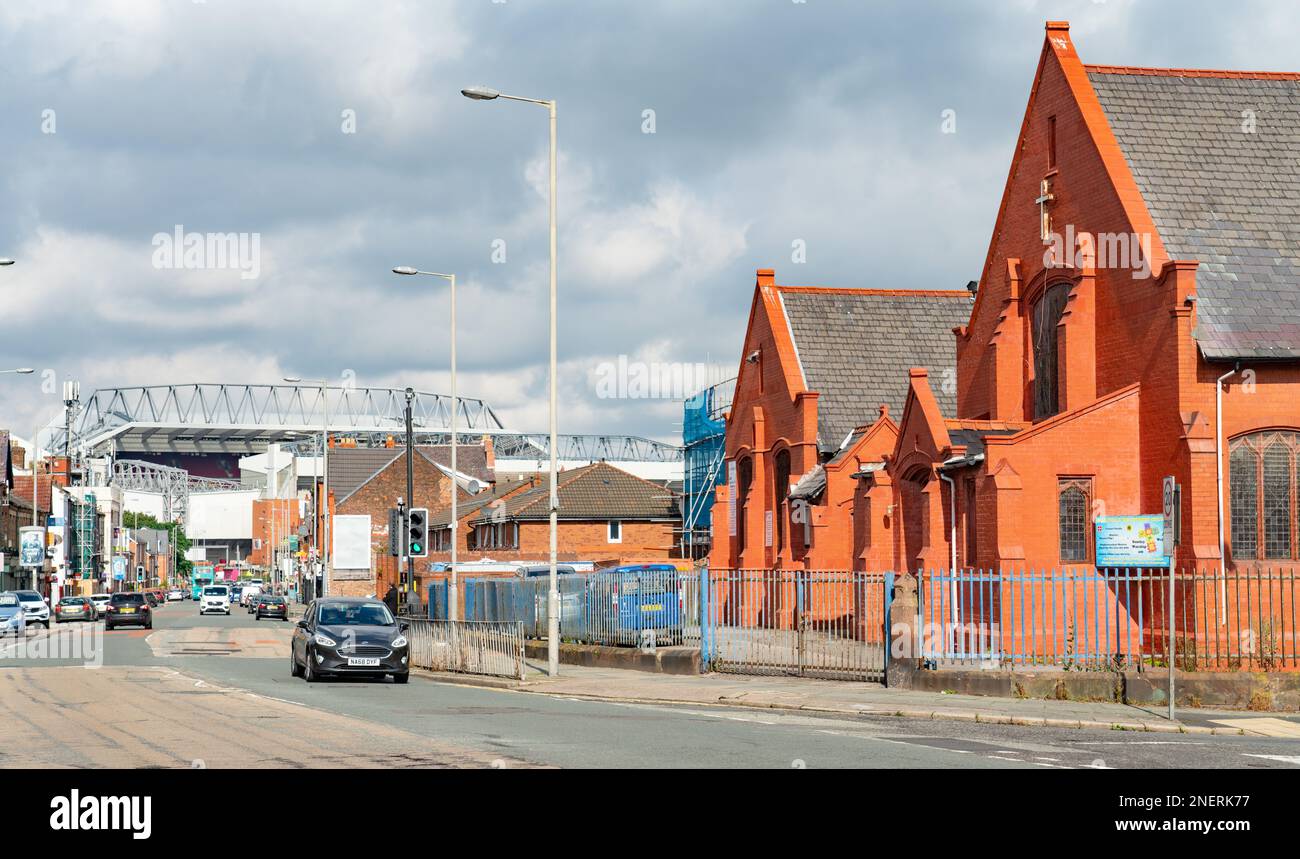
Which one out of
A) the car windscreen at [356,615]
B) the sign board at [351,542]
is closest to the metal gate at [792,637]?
the car windscreen at [356,615]

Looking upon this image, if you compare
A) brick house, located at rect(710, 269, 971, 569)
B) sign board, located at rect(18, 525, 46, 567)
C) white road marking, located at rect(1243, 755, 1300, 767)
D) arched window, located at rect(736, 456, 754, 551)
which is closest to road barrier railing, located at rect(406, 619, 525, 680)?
brick house, located at rect(710, 269, 971, 569)

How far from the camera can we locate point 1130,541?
2766 cm

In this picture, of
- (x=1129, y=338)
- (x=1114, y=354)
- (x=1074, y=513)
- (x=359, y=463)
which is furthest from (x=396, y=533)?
(x=359, y=463)

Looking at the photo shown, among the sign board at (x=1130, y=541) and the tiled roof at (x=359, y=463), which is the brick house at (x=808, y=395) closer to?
the sign board at (x=1130, y=541)

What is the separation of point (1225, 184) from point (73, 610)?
61377mm

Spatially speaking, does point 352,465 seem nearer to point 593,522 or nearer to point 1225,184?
point 593,522

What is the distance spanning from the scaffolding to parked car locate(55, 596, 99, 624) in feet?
107

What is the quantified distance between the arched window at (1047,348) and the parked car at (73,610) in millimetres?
56153

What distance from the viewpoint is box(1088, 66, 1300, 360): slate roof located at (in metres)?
27.8

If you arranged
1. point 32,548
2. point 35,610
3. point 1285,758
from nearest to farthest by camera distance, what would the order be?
point 1285,758 < point 35,610 < point 32,548

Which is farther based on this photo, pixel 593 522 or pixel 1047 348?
pixel 593 522

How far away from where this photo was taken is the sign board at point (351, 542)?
67.9 metres
